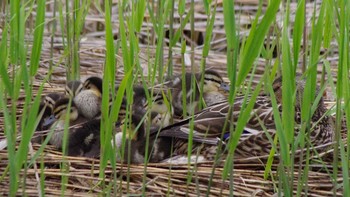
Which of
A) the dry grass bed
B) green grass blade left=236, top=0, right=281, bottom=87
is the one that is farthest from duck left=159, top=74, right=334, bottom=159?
green grass blade left=236, top=0, right=281, bottom=87

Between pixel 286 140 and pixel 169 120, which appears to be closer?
pixel 286 140

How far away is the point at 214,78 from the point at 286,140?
1.81 meters

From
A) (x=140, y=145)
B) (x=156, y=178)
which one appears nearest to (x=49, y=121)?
(x=140, y=145)

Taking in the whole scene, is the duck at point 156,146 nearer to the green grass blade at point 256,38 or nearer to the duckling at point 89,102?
the duckling at point 89,102

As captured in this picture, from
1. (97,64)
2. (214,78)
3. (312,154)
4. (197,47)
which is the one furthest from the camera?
(197,47)

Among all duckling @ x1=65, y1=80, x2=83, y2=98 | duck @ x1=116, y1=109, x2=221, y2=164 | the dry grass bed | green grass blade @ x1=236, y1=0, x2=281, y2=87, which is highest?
green grass blade @ x1=236, y1=0, x2=281, y2=87

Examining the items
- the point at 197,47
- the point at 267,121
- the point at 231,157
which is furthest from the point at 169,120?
the point at 197,47

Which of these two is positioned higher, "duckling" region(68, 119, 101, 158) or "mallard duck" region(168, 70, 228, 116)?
"mallard duck" region(168, 70, 228, 116)

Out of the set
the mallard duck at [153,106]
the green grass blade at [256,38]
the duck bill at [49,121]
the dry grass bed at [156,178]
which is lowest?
the dry grass bed at [156,178]

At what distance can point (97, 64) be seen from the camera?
581cm

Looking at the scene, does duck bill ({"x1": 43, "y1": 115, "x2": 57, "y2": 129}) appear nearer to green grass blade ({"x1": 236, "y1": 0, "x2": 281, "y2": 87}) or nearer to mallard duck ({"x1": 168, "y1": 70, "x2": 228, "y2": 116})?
mallard duck ({"x1": 168, "y1": 70, "x2": 228, "y2": 116})

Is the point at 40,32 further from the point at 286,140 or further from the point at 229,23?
the point at 286,140

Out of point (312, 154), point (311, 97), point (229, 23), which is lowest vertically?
point (312, 154)

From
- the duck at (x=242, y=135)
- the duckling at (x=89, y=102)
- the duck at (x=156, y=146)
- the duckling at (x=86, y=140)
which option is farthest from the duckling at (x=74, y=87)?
the duck at (x=242, y=135)
